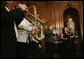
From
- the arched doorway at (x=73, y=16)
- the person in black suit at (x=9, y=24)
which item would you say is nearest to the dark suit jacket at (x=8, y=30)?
the person in black suit at (x=9, y=24)

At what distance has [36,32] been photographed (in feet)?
14.6

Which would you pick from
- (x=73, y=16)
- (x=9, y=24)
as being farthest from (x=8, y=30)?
(x=73, y=16)

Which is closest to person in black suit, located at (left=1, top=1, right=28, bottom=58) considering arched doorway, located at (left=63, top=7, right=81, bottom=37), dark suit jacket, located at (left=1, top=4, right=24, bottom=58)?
dark suit jacket, located at (left=1, top=4, right=24, bottom=58)

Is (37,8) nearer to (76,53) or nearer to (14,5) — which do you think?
(14,5)

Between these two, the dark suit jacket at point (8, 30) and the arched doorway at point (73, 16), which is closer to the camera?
the dark suit jacket at point (8, 30)

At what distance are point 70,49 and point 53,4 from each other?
692 mm

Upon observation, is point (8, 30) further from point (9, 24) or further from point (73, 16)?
point (73, 16)

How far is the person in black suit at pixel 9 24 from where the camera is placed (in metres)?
4.28

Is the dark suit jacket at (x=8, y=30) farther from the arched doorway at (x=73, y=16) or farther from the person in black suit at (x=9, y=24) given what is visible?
the arched doorway at (x=73, y=16)

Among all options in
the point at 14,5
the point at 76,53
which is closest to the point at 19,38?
the point at 14,5

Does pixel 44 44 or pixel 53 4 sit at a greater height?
pixel 53 4

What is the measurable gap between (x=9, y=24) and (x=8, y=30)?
9 centimetres

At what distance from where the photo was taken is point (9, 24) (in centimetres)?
439

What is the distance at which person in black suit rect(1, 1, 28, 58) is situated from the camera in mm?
4279
